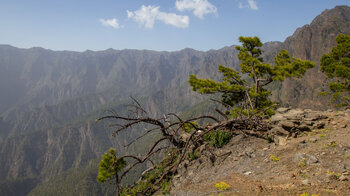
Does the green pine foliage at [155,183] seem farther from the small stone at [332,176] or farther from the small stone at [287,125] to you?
the small stone at [332,176]

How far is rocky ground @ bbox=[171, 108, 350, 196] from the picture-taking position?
21.7ft

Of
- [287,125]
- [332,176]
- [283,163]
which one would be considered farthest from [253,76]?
[332,176]

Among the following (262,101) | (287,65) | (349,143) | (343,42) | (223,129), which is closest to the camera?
(349,143)

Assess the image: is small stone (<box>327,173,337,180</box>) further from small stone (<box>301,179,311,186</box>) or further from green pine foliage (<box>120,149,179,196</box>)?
green pine foliage (<box>120,149,179,196</box>)

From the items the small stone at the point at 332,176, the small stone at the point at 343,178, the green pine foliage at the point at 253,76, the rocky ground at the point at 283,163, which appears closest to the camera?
the small stone at the point at 343,178

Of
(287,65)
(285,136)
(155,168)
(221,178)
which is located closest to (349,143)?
(285,136)

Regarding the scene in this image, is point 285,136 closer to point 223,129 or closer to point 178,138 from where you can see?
point 223,129

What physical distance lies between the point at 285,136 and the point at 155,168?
728 cm

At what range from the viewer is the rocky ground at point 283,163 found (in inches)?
261

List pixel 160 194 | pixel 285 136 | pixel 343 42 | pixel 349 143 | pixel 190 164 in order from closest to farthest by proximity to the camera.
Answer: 1. pixel 349 143
2. pixel 160 194
3. pixel 285 136
4. pixel 190 164
5. pixel 343 42

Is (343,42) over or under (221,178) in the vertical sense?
over

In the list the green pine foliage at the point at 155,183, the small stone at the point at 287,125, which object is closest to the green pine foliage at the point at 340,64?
the small stone at the point at 287,125

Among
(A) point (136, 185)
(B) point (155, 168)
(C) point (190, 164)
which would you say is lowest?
(A) point (136, 185)

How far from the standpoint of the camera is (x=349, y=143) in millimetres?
8359
